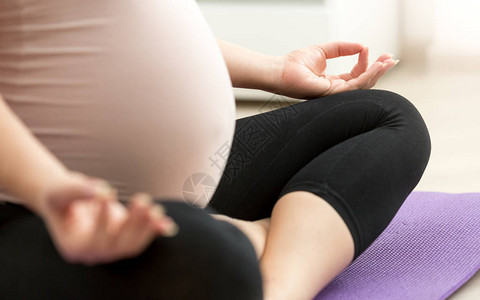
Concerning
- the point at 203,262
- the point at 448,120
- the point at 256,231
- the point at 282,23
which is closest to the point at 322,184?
the point at 256,231

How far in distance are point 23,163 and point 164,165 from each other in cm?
21

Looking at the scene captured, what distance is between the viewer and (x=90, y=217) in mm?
497

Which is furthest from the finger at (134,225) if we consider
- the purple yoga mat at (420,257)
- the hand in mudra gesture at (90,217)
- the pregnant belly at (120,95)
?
the purple yoga mat at (420,257)

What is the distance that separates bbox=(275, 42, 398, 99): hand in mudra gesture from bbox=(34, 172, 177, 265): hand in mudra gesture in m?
0.54

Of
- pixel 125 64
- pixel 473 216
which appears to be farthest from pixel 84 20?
pixel 473 216

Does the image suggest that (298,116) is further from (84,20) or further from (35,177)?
(35,177)

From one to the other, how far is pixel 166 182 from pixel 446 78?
6.05 feet

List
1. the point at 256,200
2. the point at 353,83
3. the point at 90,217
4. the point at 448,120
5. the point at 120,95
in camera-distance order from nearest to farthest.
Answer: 1. the point at 90,217
2. the point at 120,95
3. the point at 256,200
4. the point at 353,83
5. the point at 448,120

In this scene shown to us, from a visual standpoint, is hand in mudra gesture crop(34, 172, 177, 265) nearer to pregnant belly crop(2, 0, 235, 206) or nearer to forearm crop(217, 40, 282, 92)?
pregnant belly crop(2, 0, 235, 206)

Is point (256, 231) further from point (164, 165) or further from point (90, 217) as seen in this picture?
point (90, 217)

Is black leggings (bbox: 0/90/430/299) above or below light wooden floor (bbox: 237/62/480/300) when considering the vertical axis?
above

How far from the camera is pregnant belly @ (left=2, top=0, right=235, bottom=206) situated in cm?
73

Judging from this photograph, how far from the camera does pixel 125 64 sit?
0.76 metres

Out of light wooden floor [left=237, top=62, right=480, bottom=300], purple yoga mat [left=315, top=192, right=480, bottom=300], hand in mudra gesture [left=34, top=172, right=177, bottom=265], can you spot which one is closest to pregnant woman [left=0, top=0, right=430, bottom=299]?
hand in mudra gesture [left=34, top=172, right=177, bottom=265]
